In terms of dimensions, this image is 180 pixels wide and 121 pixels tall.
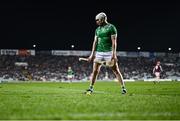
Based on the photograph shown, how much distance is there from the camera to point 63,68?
81875mm

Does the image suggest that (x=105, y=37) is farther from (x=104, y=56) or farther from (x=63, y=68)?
(x=63, y=68)

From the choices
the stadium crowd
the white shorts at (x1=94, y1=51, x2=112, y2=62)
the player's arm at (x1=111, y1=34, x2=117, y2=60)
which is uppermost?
the player's arm at (x1=111, y1=34, x2=117, y2=60)

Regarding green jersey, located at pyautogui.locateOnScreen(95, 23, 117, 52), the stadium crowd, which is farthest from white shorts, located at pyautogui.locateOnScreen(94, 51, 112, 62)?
the stadium crowd

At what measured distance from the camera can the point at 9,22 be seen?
86438mm

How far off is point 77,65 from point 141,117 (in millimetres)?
78655

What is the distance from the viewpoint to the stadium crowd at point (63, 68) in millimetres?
74812

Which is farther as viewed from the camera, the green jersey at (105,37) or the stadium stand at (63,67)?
the stadium stand at (63,67)

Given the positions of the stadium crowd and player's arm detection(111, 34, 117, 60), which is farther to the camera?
the stadium crowd

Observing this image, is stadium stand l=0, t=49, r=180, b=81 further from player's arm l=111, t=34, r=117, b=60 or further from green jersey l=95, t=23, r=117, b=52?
player's arm l=111, t=34, r=117, b=60

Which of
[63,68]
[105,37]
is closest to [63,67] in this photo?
[63,68]

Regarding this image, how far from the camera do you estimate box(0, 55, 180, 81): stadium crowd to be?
74812 mm

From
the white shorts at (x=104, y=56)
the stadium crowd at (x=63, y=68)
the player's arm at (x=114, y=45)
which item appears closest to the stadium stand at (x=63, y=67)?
the stadium crowd at (x=63, y=68)

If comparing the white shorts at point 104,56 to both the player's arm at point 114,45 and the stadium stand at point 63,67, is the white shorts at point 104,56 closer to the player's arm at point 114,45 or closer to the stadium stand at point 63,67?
the player's arm at point 114,45

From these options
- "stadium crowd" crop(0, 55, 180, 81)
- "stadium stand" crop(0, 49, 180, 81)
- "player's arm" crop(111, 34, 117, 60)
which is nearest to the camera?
"player's arm" crop(111, 34, 117, 60)
